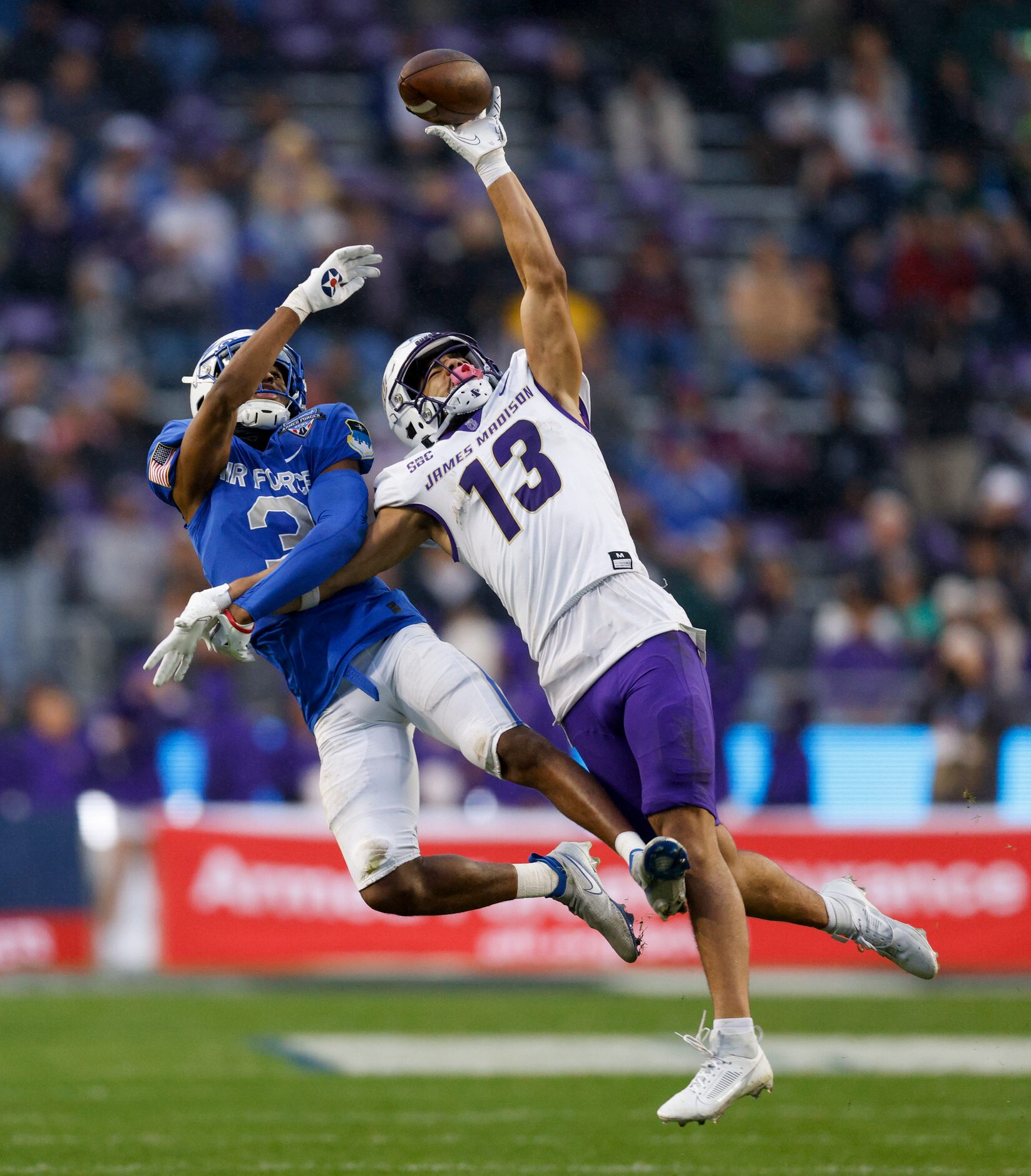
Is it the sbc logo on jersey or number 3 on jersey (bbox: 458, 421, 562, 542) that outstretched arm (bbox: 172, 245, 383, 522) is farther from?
number 3 on jersey (bbox: 458, 421, 562, 542)

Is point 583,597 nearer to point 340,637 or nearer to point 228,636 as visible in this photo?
point 340,637

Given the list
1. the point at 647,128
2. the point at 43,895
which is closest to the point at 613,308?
the point at 647,128

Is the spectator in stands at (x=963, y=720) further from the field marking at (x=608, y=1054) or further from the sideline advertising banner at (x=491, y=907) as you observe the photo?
the field marking at (x=608, y=1054)

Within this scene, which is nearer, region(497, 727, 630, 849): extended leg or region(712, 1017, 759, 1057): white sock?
region(712, 1017, 759, 1057): white sock

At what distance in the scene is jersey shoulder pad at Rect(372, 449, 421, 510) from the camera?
6.42 metres

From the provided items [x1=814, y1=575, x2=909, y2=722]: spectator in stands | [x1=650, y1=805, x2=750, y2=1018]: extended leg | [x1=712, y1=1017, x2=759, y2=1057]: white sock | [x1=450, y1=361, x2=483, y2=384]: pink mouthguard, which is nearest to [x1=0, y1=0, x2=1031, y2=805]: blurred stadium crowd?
[x1=814, y1=575, x2=909, y2=722]: spectator in stands

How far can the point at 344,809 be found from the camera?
6.61 metres

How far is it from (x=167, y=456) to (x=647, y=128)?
1159cm

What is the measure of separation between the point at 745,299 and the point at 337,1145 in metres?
10.4

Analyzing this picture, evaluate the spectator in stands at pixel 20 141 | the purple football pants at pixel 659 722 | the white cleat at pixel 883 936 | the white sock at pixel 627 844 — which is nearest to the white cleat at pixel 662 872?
the white sock at pixel 627 844

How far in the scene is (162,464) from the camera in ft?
22.5

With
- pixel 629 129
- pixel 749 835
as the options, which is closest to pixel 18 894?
pixel 749 835

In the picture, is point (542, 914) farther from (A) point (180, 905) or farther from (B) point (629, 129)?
(B) point (629, 129)

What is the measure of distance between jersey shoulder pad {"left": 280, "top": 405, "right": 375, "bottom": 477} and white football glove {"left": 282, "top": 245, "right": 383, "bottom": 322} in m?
0.45
